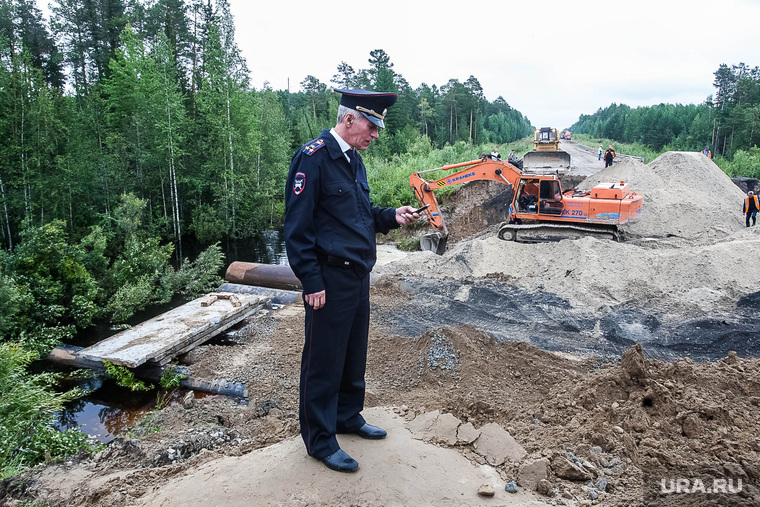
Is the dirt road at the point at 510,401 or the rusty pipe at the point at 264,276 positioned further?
the rusty pipe at the point at 264,276

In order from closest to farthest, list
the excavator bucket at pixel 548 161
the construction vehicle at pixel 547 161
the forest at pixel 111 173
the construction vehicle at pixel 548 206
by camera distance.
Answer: the forest at pixel 111 173 < the construction vehicle at pixel 548 206 < the construction vehicle at pixel 547 161 < the excavator bucket at pixel 548 161

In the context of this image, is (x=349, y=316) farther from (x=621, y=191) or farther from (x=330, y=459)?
(x=621, y=191)

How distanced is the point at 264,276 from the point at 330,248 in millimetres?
8186

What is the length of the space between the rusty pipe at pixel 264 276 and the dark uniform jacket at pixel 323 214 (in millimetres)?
7385

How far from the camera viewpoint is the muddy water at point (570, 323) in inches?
274

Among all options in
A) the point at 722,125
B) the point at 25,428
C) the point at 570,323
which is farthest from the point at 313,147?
the point at 722,125

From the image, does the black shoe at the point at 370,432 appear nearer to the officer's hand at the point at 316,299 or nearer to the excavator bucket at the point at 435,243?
the officer's hand at the point at 316,299

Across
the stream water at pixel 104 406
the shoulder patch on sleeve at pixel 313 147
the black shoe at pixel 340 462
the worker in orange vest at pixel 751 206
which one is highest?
the shoulder patch on sleeve at pixel 313 147

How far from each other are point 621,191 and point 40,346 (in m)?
12.6

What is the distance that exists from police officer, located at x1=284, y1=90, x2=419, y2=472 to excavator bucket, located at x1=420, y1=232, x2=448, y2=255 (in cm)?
1006

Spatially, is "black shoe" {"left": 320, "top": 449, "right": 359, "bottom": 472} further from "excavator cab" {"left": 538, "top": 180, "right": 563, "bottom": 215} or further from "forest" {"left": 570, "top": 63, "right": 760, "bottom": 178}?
"forest" {"left": 570, "top": 63, "right": 760, "bottom": 178}

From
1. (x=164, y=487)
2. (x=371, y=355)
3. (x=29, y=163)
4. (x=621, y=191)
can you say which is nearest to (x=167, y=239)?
(x=29, y=163)

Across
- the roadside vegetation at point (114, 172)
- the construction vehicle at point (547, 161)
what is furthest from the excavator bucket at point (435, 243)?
the construction vehicle at point (547, 161)

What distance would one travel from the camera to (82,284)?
32.2 ft
